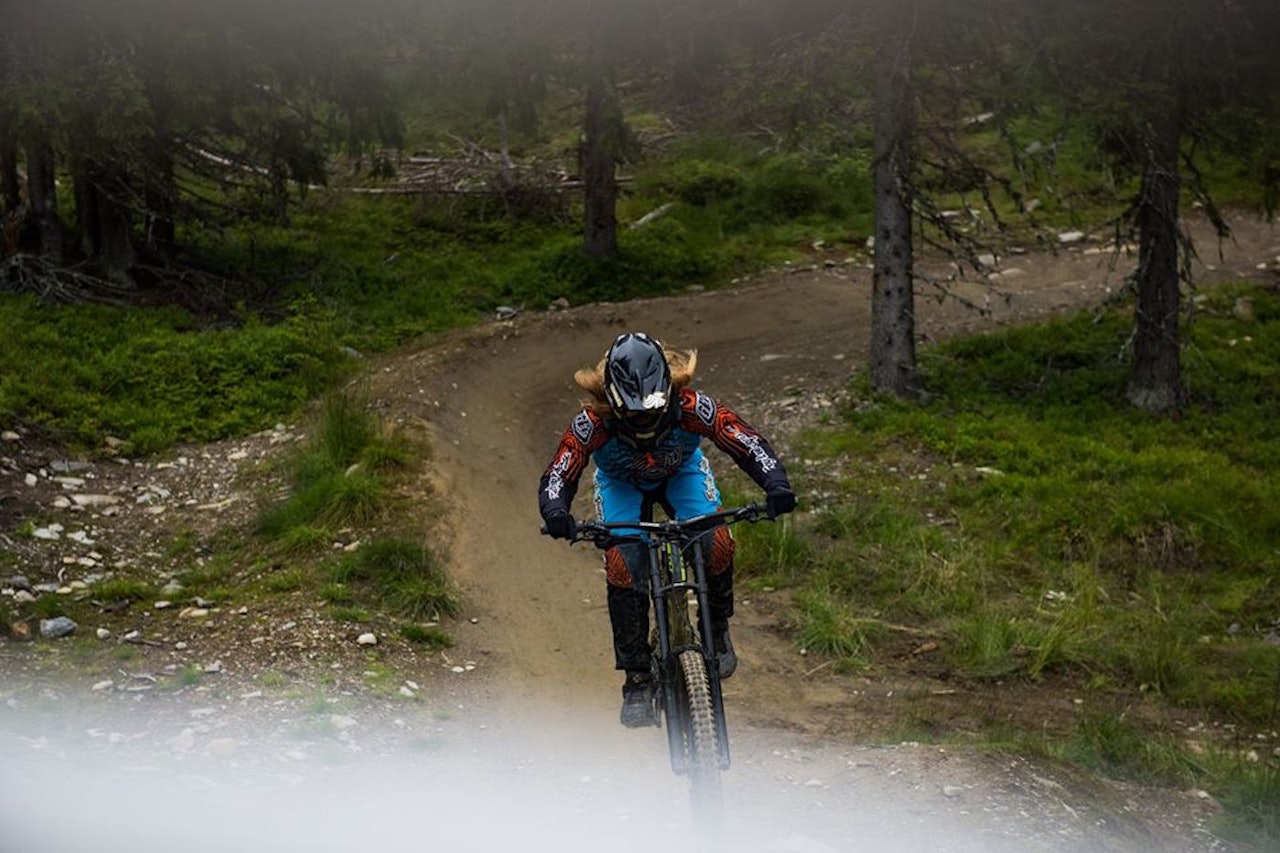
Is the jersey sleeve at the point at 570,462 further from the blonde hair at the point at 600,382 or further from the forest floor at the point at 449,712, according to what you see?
the forest floor at the point at 449,712

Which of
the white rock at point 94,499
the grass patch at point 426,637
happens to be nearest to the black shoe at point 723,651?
the grass patch at point 426,637

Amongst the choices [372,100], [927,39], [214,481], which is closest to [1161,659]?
[927,39]

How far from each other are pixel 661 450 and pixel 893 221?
8.30m

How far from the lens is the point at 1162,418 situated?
14805 millimetres

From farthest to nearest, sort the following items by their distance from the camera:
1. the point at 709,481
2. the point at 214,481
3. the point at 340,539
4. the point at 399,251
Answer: the point at 399,251
the point at 214,481
the point at 340,539
the point at 709,481

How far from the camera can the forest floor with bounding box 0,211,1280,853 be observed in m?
6.57

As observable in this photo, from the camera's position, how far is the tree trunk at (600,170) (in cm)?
1906

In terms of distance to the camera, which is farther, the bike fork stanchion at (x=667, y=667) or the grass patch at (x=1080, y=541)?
the grass patch at (x=1080, y=541)

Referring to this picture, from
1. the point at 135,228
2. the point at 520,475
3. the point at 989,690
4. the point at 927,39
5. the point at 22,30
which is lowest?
the point at 989,690

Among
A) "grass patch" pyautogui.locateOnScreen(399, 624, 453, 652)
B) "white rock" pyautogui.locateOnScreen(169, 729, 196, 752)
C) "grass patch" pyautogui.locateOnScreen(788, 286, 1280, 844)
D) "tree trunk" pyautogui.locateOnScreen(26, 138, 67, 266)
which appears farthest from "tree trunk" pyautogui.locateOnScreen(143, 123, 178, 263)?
"white rock" pyautogui.locateOnScreen(169, 729, 196, 752)

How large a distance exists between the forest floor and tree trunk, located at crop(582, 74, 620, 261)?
6.15m

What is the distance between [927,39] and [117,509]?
9.53 m

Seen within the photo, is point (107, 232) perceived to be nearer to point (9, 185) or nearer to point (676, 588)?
point (9, 185)

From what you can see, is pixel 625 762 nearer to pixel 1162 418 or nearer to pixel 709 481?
pixel 709 481
